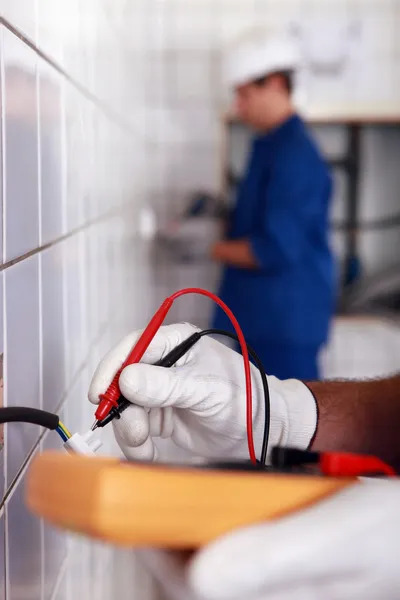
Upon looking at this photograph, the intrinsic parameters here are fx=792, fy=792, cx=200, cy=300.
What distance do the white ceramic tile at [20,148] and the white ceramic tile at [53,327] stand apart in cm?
7

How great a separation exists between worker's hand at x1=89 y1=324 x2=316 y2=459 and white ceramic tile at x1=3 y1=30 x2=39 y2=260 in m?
0.12

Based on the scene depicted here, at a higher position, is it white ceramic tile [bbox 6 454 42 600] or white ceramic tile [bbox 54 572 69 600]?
white ceramic tile [bbox 6 454 42 600]

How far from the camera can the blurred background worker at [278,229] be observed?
1914 mm

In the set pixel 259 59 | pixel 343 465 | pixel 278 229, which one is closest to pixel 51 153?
pixel 343 465

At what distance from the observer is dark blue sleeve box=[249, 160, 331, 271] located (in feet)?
6.23

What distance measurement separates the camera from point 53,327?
767 mm

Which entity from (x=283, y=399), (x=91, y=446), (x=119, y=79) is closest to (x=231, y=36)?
(x=119, y=79)

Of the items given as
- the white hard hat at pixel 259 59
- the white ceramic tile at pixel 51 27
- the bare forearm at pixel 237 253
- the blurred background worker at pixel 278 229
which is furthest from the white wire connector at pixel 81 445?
the white hard hat at pixel 259 59

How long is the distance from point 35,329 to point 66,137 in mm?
259

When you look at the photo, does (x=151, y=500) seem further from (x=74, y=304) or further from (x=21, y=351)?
(x=74, y=304)

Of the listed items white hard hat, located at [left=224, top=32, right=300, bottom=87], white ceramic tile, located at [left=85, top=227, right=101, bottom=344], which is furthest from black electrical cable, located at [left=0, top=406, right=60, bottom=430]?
white hard hat, located at [left=224, top=32, right=300, bottom=87]

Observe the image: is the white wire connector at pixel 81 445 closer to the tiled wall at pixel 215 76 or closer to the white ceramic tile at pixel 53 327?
the white ceramic tile at pixel 53 327

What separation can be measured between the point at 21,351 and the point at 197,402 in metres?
0.14

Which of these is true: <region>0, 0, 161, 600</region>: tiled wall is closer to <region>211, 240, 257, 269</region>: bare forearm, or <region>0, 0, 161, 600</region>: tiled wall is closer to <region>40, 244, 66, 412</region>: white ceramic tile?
<region>40, 244, 66, 412</region>: white ceramic tile
